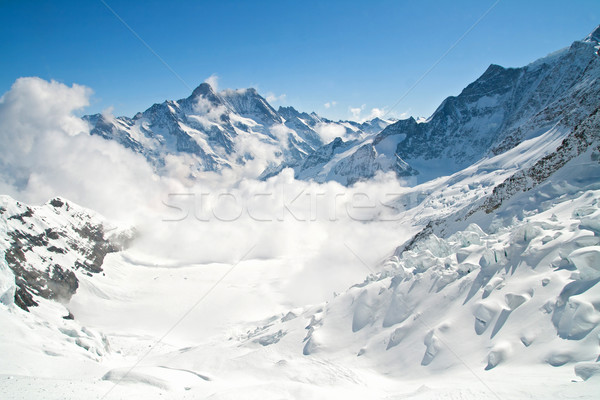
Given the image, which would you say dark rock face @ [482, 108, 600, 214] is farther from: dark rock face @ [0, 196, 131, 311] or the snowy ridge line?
dark rock face @ [0, 196, 131, 311]

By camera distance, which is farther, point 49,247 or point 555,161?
point 49,247

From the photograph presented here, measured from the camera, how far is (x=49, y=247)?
A: 4966 inches

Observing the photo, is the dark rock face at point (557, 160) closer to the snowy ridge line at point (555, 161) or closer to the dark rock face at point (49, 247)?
the snowy ridge line at point (555, 161)

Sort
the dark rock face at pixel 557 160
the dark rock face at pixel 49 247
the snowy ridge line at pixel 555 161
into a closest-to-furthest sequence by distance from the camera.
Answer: the dark rock face at pixel 557 160, the snowy ridge line at pixel 555 161, the dark rock face at pixel 49 247

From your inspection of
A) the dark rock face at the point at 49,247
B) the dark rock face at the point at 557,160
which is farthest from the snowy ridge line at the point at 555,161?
the dark rock face at the point at 49,247

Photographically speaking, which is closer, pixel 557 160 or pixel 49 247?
pixel 557 160

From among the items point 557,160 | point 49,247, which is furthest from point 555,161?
point 49,247

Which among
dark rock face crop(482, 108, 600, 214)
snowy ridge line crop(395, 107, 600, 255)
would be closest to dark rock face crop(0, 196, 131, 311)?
snowy ridge line crop(395, 107, 600, 255)

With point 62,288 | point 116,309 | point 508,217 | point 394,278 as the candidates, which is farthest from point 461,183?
point 62,288

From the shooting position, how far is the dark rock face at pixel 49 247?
330ft

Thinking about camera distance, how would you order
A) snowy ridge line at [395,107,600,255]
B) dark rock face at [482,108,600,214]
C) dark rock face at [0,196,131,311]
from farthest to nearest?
dark rock face at [0,196,131,311], snowy ridge line at [395,107,600,255], dark rock face at [482,108,600,214]

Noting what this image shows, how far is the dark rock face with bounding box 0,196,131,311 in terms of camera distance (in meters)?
100

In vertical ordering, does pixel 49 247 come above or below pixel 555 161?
above

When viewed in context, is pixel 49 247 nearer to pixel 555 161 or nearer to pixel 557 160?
pixel 555 161
